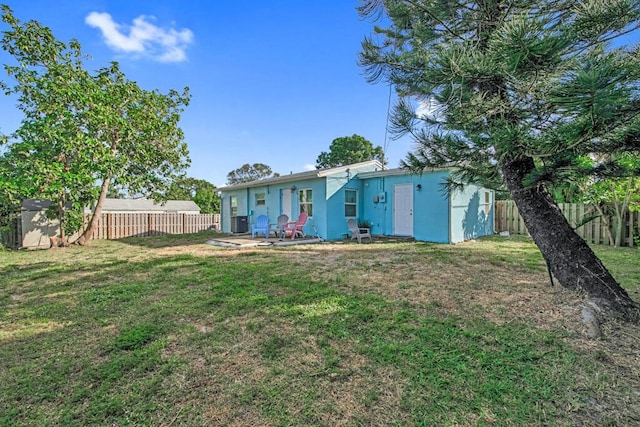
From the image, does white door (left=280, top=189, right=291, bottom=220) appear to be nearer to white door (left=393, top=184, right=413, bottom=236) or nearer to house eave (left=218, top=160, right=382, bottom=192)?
house eave (left=218, top=160, right=382, bottom=192)

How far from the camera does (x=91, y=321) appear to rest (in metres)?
3.60

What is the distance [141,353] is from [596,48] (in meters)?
5.05

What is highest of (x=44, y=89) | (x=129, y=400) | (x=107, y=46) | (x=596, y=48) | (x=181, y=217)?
(x=107, y=46)

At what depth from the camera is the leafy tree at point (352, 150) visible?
33125 mm

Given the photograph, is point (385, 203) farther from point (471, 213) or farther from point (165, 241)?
point (165, 241)

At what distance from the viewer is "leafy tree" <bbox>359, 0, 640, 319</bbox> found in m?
2.25

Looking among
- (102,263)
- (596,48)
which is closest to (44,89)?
(102,263)

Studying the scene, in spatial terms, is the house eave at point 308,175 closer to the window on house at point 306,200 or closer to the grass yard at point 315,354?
the window on house at point 306,200

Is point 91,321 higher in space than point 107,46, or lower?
lower

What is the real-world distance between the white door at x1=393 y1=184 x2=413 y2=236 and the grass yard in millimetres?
5584

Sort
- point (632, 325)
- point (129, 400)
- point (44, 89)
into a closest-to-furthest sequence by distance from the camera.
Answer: point (129, 400), point (632, 325), point (44, 89)

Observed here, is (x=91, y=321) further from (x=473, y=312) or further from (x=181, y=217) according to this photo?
(x=181, y=217)

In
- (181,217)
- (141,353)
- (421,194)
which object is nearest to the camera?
(141,353)

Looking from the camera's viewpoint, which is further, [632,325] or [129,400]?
[632,325]
